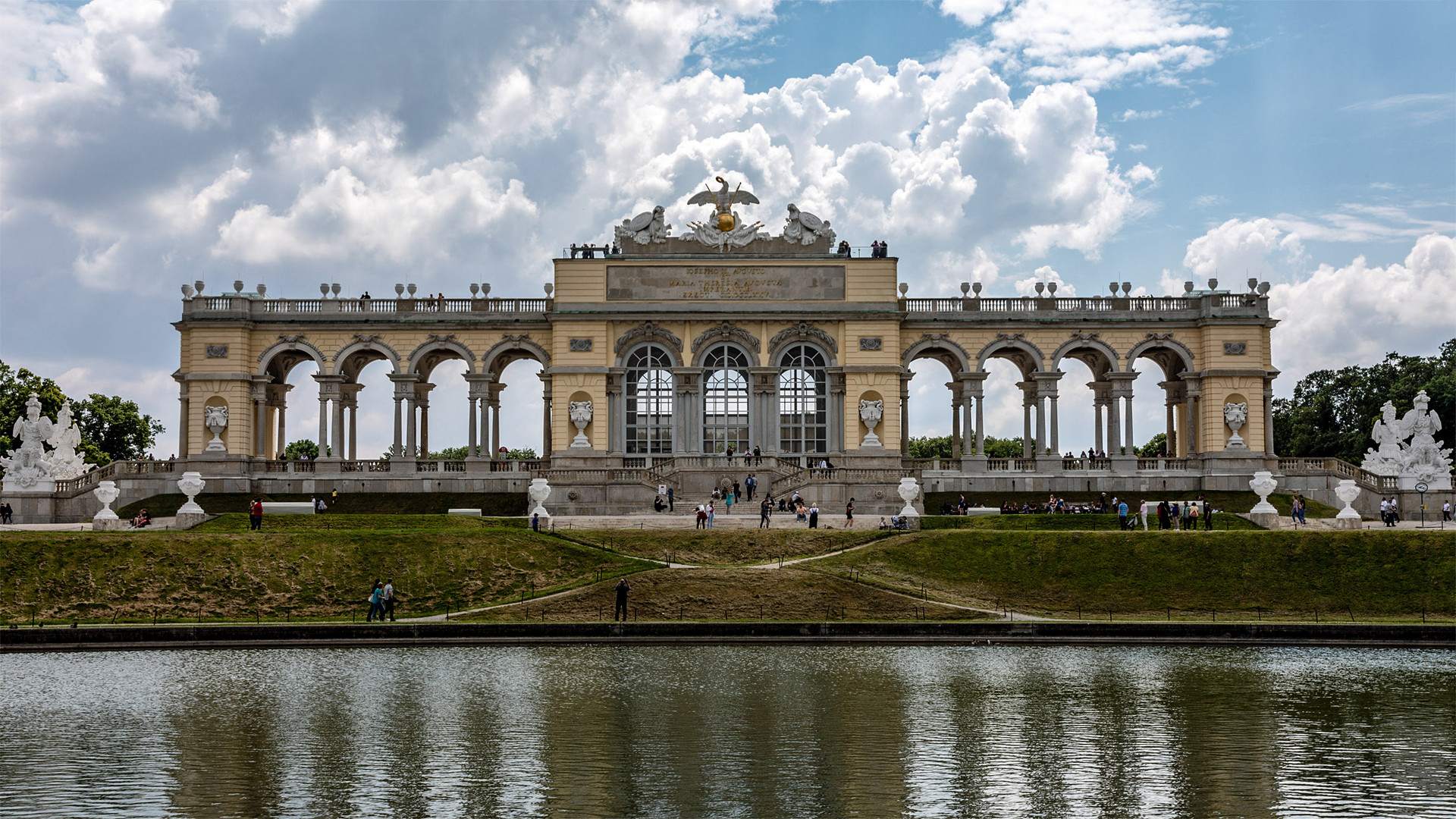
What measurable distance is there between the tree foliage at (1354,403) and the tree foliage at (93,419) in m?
70.4

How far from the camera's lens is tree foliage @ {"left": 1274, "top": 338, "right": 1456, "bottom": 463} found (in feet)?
236

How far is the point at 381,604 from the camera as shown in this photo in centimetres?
3278

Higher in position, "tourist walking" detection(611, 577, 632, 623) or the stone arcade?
the stone arcade

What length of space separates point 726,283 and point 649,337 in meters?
4.48

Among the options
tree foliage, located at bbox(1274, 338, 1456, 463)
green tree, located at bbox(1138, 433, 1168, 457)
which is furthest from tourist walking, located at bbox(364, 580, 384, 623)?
green tree, located at bbox(1138, 433, 1168, 457)

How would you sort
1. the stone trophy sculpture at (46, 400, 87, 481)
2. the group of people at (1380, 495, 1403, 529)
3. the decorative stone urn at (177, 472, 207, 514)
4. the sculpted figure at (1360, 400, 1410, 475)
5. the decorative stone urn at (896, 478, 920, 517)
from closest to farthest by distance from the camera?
the decorative stone urn at (896, 478, 920, 517)
the decorative stone urn at (177, 472, 207, 514)
the group of people at (1380, 495, 1403, 529)
the sculpted figure at (1360, 400, 1410, 475)
the stone trophy sculpture at (46, 400, 87, 481)

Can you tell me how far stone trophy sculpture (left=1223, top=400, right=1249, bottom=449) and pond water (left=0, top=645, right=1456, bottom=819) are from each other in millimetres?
34765

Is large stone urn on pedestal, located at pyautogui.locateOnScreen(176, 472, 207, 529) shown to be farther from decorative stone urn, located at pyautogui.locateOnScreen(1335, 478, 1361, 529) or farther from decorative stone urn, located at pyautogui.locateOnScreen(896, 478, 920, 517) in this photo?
decorative stone urn, located at pyautogui.locateOnScreen(1335, 478, 1361, 529)

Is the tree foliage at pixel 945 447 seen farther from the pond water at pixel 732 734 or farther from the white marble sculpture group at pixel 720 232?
the pond water at pixel 732 734

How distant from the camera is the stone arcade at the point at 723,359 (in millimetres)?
61719

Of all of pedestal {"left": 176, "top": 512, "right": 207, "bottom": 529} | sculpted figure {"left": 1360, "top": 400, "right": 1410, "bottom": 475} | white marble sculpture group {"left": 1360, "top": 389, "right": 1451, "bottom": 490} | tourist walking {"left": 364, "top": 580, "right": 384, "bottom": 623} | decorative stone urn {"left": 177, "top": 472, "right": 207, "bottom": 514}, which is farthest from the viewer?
sculpted figure {"left": 1360, "top": 400, "right": 1410, "bottom": 475}

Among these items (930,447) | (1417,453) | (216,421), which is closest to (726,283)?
(216,421)

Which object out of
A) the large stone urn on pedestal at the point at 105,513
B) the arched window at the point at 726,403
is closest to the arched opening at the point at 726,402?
the arched window at the point at 726,403

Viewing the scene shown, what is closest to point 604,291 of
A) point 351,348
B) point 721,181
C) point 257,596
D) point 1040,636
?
point 721,181
